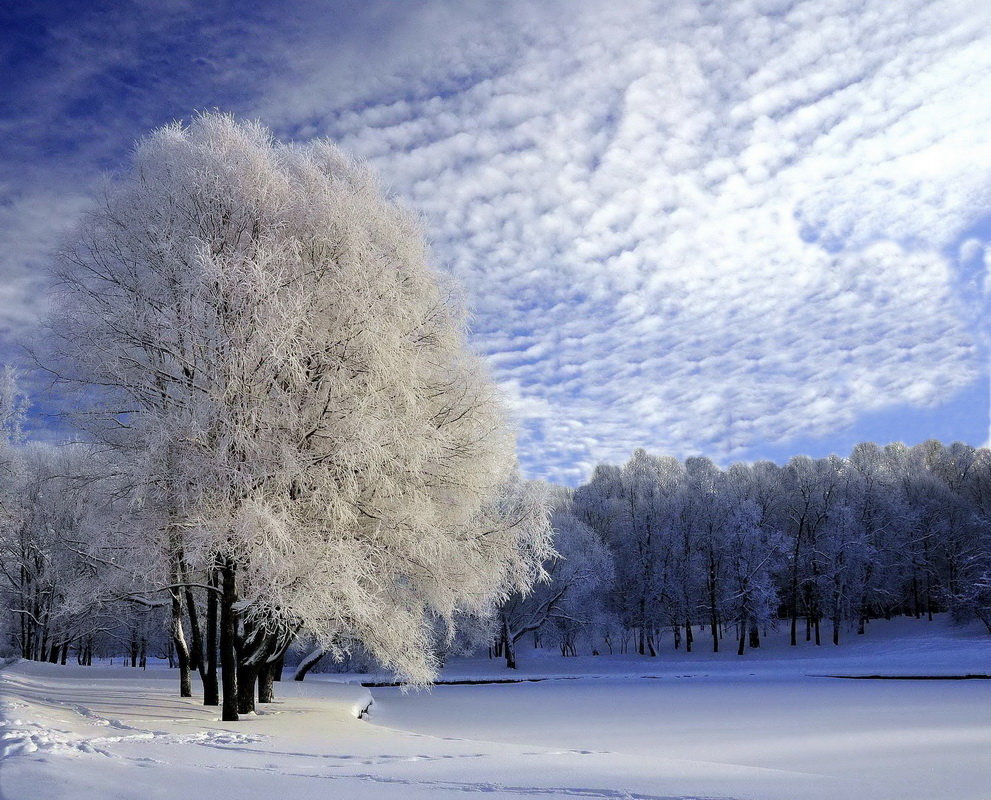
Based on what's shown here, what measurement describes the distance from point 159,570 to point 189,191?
6566 millimetres

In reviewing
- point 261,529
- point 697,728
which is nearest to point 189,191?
point 261,529

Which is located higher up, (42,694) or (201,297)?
(201,297)

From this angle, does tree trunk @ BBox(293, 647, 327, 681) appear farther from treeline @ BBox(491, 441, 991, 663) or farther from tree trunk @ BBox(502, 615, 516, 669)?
tree trunk @ BBox(502, 615, 516, 669)

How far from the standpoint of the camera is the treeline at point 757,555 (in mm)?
45000

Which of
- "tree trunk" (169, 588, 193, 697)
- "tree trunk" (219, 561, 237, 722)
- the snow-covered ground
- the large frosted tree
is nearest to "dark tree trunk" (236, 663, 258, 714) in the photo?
the large frosted tree

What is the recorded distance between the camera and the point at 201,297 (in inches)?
A: 472

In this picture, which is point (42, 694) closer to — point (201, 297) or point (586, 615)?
point (201, 297)

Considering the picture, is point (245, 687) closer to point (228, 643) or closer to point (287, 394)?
point (228, 643)

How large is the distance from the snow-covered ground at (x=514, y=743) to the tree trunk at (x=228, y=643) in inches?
22.5

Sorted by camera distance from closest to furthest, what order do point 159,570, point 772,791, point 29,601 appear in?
point 772,791 < point 159,570 < point 29,601

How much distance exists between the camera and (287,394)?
11.6 metres

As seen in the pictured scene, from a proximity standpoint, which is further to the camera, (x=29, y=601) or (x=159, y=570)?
(x=29, y=601)

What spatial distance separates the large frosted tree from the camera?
1121cm

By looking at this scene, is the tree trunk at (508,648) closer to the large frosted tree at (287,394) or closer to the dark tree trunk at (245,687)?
the large frosted tree at (287,394)
